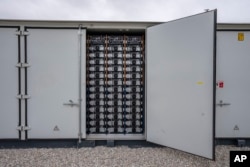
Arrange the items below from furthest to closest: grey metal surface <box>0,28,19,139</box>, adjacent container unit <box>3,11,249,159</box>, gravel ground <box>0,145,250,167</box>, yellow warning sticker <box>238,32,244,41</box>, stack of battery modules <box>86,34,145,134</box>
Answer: stack of battery modules <box>86,34,145,134</box> → yellow warning sticker <box>238,32,244,41</box> → grey metal surface <box>0,28,19,139</box> → adjacent container unit <box>3,11,249,159</box> → gravel ground <box>0,145,250,167</box>

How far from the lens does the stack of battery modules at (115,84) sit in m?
3.68

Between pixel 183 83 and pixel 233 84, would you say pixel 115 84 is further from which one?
pixel 233 84

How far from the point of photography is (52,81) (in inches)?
133

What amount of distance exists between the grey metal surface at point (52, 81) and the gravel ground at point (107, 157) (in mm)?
298

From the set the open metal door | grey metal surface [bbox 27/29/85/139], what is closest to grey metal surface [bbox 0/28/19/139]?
grey metal surface [bbox 27/29/85/139]

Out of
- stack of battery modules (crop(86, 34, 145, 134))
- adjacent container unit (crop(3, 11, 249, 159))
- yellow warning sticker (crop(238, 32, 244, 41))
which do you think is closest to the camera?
adjacent container unit (crop(3, 11, 249, 159))

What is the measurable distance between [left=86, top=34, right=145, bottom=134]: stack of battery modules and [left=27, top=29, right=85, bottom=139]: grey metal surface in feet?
1.20

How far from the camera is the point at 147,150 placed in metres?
3.48

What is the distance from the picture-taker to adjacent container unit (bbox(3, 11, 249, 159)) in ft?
10.3

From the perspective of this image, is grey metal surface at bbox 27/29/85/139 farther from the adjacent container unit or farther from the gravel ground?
the gravel ground

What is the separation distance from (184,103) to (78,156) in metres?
1.83

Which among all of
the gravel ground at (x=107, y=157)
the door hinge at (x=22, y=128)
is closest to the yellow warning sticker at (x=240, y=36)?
the gravel ground at (x=107, y=157)

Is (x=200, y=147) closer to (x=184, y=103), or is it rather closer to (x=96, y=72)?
(x=184, y=103)

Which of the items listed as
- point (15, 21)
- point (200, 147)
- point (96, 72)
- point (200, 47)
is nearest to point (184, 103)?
point (200, 147)
